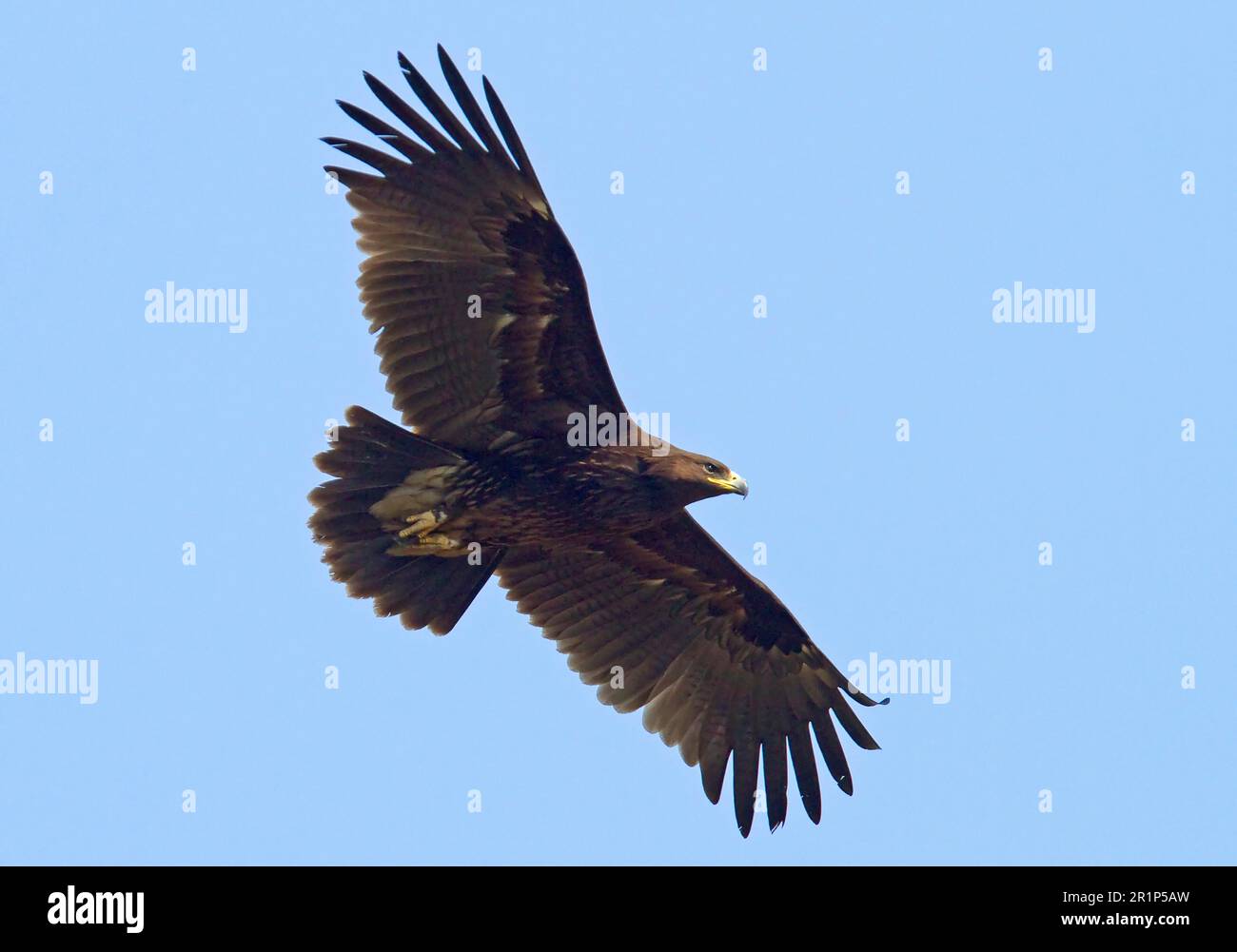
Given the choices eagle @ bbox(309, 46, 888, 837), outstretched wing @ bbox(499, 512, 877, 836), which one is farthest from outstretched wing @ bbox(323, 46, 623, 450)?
outstretched wing @ bbox(499, 512, 877, 836)

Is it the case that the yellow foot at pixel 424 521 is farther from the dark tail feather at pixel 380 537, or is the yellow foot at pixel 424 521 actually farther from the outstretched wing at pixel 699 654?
the outstretched wing at pixel 699 654

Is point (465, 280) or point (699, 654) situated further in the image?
point (699, 654)

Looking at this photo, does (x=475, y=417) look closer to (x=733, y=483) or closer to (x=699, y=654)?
(x=733, y=483)

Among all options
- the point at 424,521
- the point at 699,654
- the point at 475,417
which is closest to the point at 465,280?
the point at 475,417

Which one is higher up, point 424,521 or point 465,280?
point 465,280

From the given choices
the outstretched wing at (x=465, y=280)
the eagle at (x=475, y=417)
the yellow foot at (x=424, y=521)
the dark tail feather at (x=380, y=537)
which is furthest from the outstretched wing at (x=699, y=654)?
the outstretched wing at (x=465, y=280)
